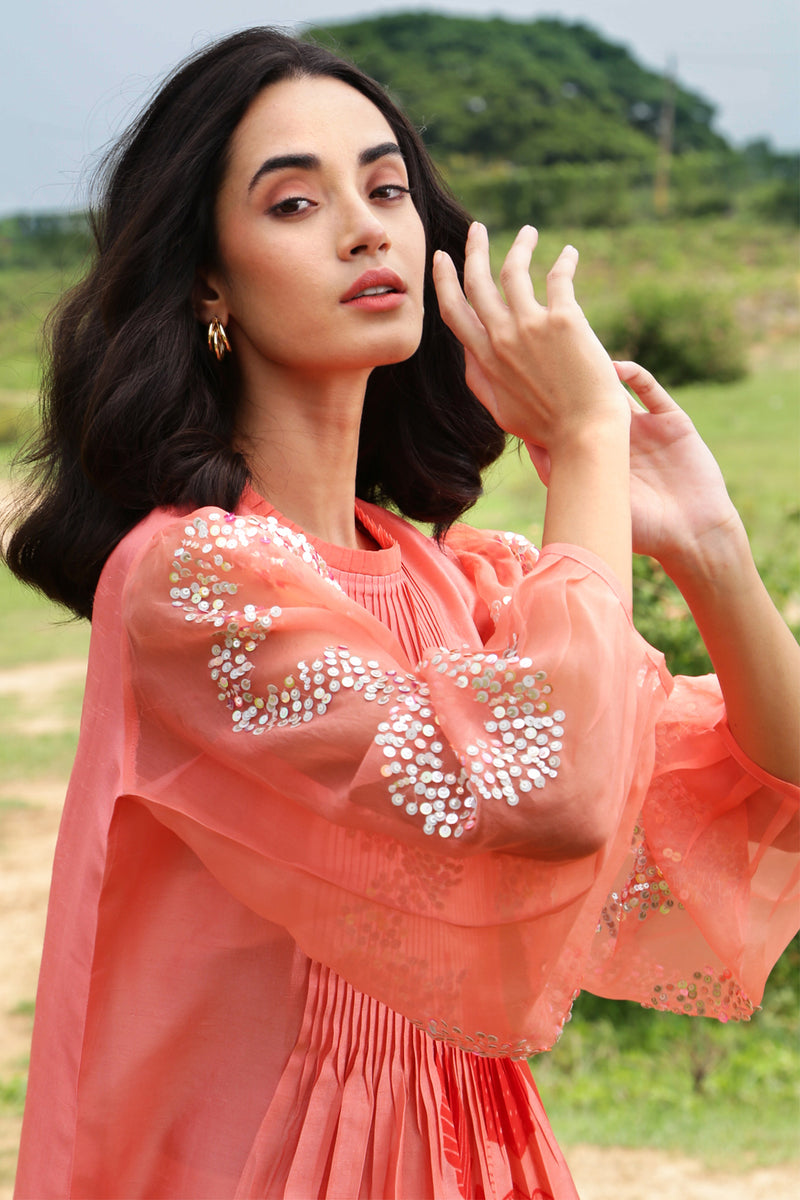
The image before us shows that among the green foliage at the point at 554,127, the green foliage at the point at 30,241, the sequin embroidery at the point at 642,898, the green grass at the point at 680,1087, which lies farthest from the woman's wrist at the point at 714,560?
the green foliage at the point at 554,127

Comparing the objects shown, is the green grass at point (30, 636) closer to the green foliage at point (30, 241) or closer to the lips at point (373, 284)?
the lips at point (373, 284)

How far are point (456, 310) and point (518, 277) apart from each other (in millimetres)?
87

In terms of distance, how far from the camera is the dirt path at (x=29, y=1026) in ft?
10.9

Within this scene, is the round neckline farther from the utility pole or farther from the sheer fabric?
the utility pole

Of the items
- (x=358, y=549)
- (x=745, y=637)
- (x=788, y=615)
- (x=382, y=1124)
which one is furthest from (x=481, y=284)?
(x=788, y=615)

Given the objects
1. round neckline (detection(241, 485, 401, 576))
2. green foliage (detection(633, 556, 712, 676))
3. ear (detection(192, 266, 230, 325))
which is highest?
ear (detection(192, 266, 230, 325))

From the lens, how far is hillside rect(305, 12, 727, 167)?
112 feet

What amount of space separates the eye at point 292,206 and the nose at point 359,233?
0.15 ft

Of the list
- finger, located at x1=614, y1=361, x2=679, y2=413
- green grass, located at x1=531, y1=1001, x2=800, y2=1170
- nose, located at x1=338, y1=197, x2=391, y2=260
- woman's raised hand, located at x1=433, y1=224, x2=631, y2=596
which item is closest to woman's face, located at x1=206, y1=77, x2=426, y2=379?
nose, located at x1=338, y1=197, x2=391, y2=260

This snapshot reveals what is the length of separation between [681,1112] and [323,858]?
9.36ft

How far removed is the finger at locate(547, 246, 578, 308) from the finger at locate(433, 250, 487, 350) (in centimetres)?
8

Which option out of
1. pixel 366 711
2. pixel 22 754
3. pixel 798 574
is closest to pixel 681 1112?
pixel 798 574

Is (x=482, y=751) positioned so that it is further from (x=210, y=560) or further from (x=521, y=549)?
(x=521, y=549)

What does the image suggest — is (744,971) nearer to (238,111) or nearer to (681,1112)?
(238,111)
